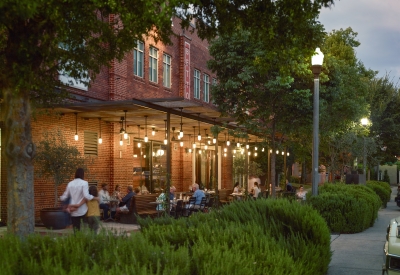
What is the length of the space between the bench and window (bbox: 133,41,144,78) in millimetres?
6085

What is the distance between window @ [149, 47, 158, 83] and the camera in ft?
88.3

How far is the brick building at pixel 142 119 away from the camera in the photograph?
19.0 m

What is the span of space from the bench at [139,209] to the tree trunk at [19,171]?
10.9 meters

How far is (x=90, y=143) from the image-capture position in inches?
886

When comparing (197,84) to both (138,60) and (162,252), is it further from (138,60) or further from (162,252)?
(162,252)

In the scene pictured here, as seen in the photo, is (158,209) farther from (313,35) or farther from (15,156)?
(15,156)

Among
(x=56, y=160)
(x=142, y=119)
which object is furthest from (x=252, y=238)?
(x=142, y=119)

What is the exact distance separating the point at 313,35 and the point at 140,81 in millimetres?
15239

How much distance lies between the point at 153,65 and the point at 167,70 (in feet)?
5.55

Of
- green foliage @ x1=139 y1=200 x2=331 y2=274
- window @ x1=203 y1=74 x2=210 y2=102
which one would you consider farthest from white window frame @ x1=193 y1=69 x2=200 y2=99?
green foliage @ x1=139 y1=200 x2=331 y2=274

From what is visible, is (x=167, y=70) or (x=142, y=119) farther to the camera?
(x=167, y=70)

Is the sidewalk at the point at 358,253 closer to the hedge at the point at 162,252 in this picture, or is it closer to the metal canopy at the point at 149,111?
the hedge at the point at 162,252

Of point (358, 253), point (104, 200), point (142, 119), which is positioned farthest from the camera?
point (142, 119)

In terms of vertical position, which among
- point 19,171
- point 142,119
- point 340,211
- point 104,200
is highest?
point 142,119
